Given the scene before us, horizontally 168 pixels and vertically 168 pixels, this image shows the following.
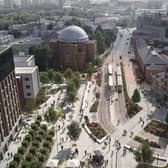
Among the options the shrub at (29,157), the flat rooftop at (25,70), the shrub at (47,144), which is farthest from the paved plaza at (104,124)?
the flat rooftop at (25,70)

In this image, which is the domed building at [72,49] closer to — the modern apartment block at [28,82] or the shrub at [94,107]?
the modern apartment block at [28,82]

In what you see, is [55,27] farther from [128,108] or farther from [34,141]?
[34,141]

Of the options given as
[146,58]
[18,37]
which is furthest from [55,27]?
[146,58]

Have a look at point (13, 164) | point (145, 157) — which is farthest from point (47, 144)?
point (145, 157)

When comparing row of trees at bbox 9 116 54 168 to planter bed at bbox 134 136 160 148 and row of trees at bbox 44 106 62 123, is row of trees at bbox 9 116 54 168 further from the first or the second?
planter bed at bbox 134 136 160 148

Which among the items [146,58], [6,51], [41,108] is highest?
[6,51]

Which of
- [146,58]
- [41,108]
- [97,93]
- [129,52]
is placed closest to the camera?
[41,108]

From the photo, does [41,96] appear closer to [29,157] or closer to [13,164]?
[29,157]
